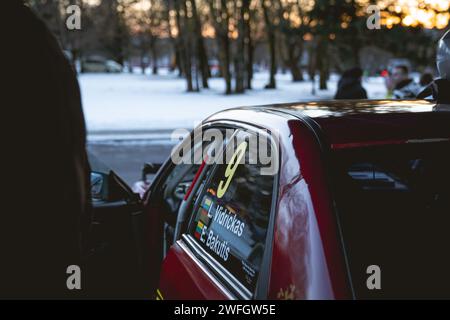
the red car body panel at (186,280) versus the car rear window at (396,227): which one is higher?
the car rear window at (396,227)

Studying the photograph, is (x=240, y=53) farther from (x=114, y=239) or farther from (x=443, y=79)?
(x=443, y=79)

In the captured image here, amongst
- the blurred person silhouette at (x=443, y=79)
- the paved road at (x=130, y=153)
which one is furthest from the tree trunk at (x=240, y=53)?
the blurred person silhouette at (x=443, y=79)

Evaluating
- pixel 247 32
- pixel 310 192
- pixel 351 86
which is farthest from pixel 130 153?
pixel 247 32

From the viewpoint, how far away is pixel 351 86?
8.77m

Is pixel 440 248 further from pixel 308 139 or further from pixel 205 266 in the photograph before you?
pixel 205 266

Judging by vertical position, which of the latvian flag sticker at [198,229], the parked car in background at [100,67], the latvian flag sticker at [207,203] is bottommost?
the latvian flag sticker at [198,229]

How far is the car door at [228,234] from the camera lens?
2021 mm

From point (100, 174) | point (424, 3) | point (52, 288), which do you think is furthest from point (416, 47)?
point (52, 288)

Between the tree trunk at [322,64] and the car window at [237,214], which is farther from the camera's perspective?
the tree trunk at [322,64]

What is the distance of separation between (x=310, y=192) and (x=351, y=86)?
7.20 m

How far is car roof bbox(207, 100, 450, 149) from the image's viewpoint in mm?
2008

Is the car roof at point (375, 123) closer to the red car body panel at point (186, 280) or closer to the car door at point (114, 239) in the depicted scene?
the red car body panel at point (186, 280)

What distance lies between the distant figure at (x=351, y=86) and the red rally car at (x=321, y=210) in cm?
584

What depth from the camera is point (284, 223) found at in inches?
73.9
